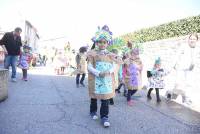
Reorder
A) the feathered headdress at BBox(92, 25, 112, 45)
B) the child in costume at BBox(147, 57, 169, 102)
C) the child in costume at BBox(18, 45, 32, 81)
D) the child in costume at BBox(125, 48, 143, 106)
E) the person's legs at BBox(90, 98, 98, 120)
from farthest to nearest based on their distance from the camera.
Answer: the child in costume at BBox(18, 45, 32, 81) → the child in costume at BBox(147, 57, 169, 102) → the child in costume at BBox(125, 48, 143, 106) → the person's legs at BBox(90, 98, 98, 120) → the feathered headdress at BBox(92, 25, 112, 45)

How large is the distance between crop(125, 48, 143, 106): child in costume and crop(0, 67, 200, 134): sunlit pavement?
A: 0.46 meters

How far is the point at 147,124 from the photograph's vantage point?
5.61m

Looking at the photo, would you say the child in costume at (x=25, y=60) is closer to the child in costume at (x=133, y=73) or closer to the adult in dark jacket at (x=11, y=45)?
the adult in dark jacket at (x=11, y=45)

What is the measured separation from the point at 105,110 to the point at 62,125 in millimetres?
831

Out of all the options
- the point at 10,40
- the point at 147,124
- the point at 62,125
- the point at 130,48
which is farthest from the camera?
the point at 10,40

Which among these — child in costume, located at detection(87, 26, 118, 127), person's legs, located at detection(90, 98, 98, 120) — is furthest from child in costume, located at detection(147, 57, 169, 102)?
child in costume, located at detection(87, 26, 118, 127)

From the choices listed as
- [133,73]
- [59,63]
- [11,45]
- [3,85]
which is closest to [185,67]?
[133,73]

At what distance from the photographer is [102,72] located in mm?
5230

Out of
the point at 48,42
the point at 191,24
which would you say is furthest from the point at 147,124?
the point at 48,42

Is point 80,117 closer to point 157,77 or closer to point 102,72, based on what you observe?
point 102,72

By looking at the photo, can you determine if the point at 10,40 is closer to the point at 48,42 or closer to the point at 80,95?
the point at 80,95

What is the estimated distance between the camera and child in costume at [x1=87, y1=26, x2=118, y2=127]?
5.28 meters

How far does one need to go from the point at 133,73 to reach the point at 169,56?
6.76m

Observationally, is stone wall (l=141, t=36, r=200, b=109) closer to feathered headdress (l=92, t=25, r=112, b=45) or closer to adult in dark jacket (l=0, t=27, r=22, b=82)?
feathered headdress (l=92, t=25, r=112, b=45)
